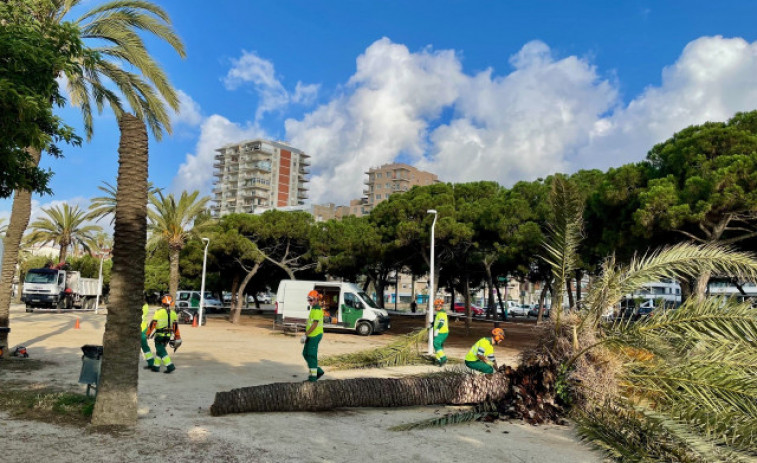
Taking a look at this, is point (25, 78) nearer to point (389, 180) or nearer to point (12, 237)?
point (12, 237)

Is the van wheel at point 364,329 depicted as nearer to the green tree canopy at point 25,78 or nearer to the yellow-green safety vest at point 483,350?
the yellow-green safety vest at point 483,350

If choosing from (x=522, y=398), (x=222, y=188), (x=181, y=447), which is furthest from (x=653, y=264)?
(x=222, y=188)

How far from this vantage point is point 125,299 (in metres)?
6.52

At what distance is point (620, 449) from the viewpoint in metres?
3.96

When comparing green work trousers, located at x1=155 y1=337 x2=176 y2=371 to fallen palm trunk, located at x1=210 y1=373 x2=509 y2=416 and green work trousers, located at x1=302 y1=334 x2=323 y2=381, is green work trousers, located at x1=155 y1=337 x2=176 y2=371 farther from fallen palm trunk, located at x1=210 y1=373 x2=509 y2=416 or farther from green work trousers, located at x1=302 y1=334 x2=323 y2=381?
fallen palm trunk, located at x1=210 y1=373 x2=509 y2=416

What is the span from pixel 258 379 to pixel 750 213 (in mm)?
13933

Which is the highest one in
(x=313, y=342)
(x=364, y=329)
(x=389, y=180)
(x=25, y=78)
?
(x=389, y=180)

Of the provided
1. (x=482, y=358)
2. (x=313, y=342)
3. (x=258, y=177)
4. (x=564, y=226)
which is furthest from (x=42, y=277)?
(x=258, y=177)

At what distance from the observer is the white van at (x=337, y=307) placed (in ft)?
81.4

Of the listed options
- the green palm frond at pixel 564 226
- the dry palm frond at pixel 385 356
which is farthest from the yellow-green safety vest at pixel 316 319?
the green palm frond at pixel 564 226

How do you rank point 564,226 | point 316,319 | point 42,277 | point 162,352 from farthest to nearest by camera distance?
point 42,277, point 162,352, point 316,319, point 564,226

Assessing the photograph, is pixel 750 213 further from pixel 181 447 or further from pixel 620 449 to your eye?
pixel 181 447

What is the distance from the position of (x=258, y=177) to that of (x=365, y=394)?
121740 mm

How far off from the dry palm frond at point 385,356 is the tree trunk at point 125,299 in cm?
584
